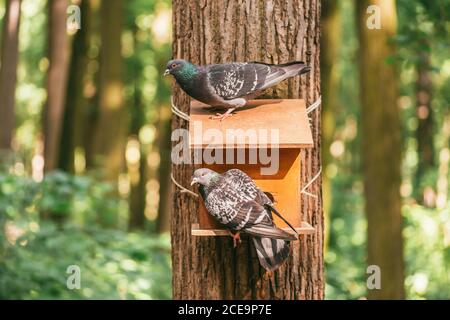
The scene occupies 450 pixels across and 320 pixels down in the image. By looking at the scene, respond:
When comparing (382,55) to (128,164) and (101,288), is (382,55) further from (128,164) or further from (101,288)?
(128,164)

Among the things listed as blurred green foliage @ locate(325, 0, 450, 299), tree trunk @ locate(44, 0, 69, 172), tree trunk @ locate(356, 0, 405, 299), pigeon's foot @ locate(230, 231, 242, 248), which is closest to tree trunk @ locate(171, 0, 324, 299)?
pigeon's foot @ locate(230, 231, 242, 248)

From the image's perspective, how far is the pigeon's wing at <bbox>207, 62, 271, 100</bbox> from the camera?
3801mm

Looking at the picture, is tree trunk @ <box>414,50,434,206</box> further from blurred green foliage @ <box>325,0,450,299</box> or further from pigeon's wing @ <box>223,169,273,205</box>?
pigeon's wing @ <box>223,169,273,205</box>

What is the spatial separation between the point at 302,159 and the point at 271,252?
25.5 inches

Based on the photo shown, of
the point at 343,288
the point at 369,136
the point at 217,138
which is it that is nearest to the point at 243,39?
the point at 217,138

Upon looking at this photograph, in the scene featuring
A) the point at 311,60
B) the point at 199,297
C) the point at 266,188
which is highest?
the point at 311,60

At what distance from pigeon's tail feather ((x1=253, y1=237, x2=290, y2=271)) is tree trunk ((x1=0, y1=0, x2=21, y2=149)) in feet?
20.9

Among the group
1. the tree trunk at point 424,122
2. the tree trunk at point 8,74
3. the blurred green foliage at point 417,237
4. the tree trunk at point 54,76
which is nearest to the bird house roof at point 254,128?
the blurred green foliage at point 417,237

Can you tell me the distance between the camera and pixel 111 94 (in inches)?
485

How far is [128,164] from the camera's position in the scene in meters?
21.7

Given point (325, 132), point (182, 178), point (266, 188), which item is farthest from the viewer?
point (325, 132)

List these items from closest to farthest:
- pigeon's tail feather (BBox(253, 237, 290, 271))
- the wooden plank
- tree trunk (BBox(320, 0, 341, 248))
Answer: the wooden plank, pigeon's tail feather (BBox(253, 237, 290, 271)), tree trunk (BBox(320, 0, 341, 248))

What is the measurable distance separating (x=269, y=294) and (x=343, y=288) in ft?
13.8

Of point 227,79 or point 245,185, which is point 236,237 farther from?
point 227,79
